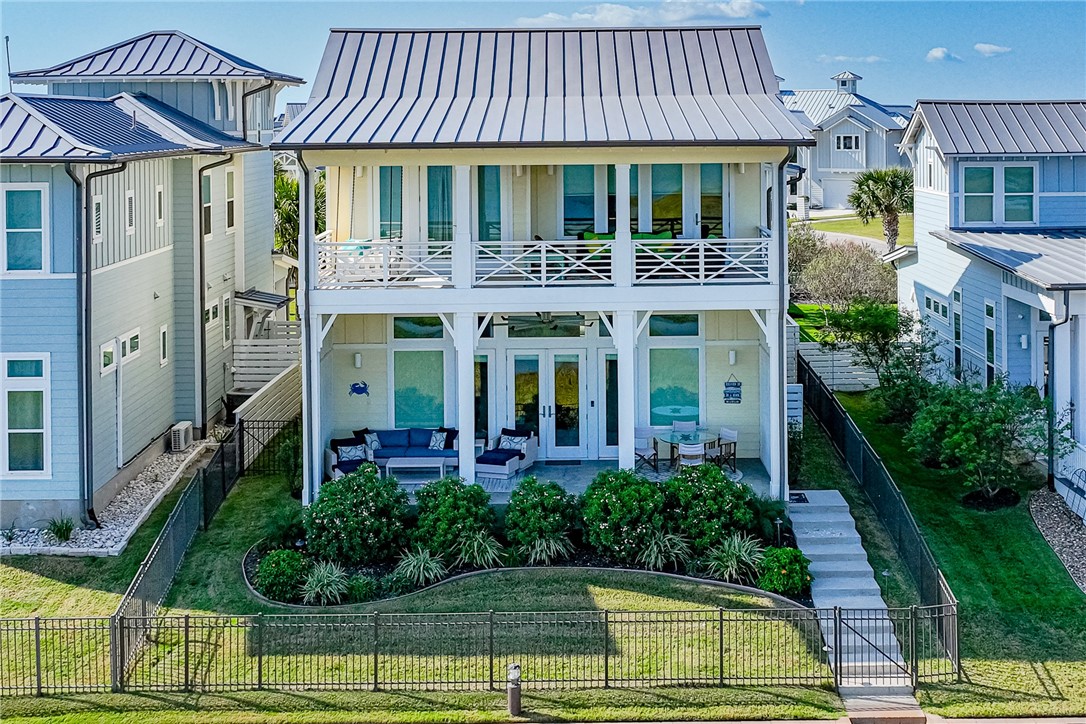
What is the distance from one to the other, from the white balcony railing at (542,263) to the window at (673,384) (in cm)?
219

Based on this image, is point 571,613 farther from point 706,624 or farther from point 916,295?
point 916,295

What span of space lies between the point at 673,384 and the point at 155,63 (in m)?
14.2

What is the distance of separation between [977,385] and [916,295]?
30.1 feet

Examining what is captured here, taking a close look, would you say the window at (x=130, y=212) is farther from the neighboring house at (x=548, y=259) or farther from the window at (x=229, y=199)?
the window at (x=229, y=199)

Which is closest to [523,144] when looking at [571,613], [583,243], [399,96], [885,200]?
[583,243]

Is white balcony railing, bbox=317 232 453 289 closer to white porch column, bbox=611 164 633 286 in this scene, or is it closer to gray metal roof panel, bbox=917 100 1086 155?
white porch column, bbox=611 164 633 286

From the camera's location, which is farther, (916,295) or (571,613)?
(916,295)

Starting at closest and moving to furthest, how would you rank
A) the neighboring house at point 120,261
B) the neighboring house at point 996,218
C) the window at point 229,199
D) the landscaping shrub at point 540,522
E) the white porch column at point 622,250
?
the landscaping shrub at point 540,522 → the neighboring house at point 120,261 → the white porch column at point 622,250 → the neighboring house at point 996,218 → the window at point 229,199

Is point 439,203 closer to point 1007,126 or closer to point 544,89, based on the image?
point 544,89

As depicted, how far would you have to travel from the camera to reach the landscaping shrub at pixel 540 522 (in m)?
19.7

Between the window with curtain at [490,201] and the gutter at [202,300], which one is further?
the gutter at [202,300]

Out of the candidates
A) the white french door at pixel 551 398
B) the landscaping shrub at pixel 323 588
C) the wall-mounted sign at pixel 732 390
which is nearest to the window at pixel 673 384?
the wall-mounted sign at pixel 732 390

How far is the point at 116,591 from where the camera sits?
62.5ft

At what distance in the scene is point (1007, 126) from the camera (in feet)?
92.9
